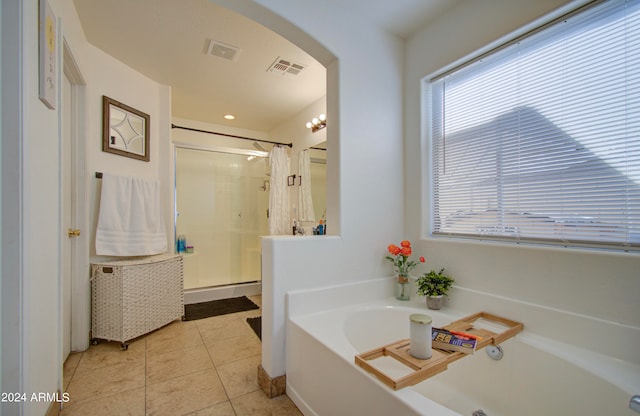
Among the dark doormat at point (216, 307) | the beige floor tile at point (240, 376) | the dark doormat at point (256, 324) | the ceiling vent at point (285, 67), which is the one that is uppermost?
the ceiling vent at point (285, 67)

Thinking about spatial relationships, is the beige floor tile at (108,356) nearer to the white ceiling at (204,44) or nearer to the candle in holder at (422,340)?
the candle in holder at (422,340)

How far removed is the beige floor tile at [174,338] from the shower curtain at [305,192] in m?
1.70

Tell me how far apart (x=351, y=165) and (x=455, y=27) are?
1.11 meters

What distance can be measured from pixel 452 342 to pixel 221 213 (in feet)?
11.5

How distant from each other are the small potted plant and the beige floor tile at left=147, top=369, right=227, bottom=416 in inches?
53.2

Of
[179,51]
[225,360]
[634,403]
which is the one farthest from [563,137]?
[179,51]

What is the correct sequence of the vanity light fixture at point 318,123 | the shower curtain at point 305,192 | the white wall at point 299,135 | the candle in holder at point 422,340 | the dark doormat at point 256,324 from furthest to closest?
1. the shower curtain at point 305,192
2. the white wall at point 299,135
3. the vanity light fixture at point 318,123
4. the dark doormat at point 256,324
5. the candle in holder at point 422,340

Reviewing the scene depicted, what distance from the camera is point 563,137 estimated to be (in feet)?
4.41

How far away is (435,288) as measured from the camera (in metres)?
1.72

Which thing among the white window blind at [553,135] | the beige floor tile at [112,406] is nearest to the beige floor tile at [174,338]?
the beige floor tile at [112,406]

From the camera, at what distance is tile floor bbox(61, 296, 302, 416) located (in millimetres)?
1494

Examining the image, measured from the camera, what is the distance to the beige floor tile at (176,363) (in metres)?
Answer: 1.81

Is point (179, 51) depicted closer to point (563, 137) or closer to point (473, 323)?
point (563, 137)

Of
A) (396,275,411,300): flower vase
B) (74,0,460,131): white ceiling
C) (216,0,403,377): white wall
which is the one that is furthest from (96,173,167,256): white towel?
(396,275,411,300): flower vase
